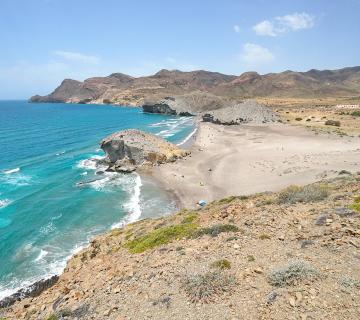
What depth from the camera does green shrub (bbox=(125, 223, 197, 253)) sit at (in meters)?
18.7

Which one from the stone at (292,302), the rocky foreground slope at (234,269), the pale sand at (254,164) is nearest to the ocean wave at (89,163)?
the pale sand at (254,164)

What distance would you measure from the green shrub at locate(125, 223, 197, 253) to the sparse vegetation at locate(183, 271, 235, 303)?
543 centimetres

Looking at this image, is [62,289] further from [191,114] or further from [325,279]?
[191,114]

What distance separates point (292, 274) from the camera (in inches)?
479

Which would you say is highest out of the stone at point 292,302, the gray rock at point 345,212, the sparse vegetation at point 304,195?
the gray rock at point 345,212

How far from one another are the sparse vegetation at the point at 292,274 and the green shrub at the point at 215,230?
493cm

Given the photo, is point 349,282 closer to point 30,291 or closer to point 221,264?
point 221,264

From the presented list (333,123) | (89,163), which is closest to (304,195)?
(89,163)

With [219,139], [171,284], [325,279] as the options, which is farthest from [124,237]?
[219,139]

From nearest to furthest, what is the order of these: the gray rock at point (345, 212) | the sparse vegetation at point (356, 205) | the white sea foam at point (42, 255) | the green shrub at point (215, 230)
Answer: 1. the gray rock at point (345, 212)
2. the sparse vegetation at point (356, 205)
3. the green shrub at point (215, 230)
4. the white sea foam at point (42, 255)

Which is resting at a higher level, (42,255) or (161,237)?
(161,237)

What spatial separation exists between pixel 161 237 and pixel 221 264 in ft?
19.0

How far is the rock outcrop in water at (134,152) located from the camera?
52.5 meters

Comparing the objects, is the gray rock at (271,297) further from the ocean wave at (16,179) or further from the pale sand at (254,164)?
the ocean wave at (16,179)
